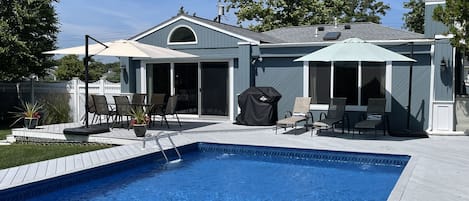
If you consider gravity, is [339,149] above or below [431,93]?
below

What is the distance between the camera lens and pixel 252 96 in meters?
13.1

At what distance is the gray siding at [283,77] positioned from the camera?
43.3ft

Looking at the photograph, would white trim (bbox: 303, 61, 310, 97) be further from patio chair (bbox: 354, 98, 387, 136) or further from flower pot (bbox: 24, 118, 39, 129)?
flower pot (bbox: 24, 118, 39, 129)

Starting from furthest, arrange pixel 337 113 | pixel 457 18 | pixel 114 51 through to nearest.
A: pixel 337 113, pixel 114 51, pixel 457 18

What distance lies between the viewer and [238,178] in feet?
25.4

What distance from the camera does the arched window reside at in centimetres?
1477

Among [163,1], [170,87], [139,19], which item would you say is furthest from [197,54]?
[139,19]

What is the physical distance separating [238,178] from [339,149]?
8.63 feet

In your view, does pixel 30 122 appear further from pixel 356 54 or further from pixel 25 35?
pixel 356 54

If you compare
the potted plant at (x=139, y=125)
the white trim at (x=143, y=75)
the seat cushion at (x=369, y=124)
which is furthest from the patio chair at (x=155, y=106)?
the seat cushion at (x=369, y=124)

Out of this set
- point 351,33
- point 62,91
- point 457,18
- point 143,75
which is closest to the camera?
point 457,18

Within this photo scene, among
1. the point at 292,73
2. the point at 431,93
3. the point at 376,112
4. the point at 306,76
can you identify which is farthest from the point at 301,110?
the point at 431,93

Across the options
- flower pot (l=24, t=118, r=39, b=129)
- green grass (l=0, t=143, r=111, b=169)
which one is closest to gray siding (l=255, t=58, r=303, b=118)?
green grass (l=0, t=143, r=111, b=169)

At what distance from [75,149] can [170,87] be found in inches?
241
